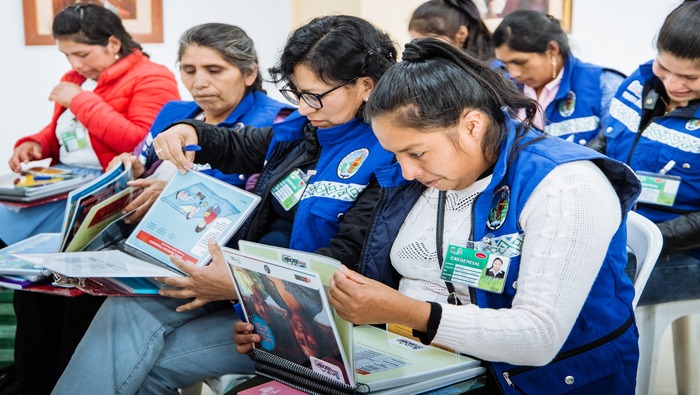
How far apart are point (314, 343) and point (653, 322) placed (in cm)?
121

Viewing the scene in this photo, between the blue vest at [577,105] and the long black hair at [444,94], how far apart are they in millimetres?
1439

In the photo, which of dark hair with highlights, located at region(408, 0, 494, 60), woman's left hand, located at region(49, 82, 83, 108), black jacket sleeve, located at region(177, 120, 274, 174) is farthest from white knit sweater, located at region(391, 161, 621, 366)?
woman's left hand, located at region(49, 82, 83, 108)

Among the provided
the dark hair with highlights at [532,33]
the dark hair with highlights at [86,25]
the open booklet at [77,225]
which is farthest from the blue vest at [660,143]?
the dark hair with highlights at [86,25]

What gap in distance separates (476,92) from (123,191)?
127cm

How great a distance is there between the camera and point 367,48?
202cm

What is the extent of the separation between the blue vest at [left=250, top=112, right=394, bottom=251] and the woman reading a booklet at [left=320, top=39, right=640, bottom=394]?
0.32 metres

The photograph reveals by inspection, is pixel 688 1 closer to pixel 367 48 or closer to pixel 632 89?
pixel 632 89

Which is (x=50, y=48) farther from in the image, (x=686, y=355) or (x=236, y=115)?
(x=686, y=355)

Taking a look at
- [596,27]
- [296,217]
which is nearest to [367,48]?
[296,217]

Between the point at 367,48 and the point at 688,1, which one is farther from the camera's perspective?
the point at 688,1

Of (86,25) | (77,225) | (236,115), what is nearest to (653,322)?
(236,115)

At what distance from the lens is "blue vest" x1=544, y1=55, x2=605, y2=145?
9.83ft

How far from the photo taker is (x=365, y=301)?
4.45 ft

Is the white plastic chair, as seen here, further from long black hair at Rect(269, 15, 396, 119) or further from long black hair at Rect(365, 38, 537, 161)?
long black hair at Rect(269, 15, 396, 119)
